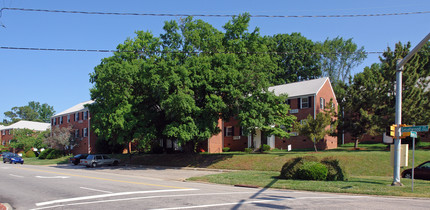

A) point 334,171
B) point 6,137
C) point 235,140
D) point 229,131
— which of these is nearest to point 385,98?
point 334,171

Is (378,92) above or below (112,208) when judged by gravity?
above

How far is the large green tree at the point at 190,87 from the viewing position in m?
30.7

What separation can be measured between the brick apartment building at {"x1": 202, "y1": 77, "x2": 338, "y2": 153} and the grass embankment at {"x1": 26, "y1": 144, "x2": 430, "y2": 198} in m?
7.19

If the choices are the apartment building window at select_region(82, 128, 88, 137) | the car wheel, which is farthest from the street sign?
the apartment building window at select_region(82, 128, 88, 137)

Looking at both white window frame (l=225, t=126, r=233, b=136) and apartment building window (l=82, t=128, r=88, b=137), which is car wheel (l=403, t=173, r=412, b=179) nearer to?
white window frame (l=225, t=126, r=233, b=136)

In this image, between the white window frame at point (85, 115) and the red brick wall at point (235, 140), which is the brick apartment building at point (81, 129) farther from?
the red brick wall at point (235, 140)

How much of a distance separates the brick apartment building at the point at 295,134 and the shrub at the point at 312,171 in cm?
1644

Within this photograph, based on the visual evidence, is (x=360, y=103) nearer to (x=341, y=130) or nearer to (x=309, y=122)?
(x=341, y=130)

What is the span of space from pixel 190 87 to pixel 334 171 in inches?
624

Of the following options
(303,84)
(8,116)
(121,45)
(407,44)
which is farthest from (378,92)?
(8,116)

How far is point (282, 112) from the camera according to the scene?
3309cm

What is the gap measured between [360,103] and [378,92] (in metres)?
1.94

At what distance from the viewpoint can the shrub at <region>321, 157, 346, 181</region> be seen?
2017 centimetres

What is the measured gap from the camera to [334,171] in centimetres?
2023
